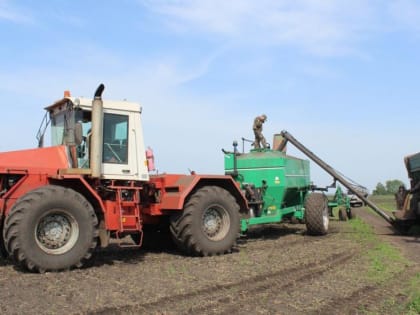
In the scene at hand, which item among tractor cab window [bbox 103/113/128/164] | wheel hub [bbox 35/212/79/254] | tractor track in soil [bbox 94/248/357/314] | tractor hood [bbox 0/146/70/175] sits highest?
tractor cab window [bbox 103/113/128/164]

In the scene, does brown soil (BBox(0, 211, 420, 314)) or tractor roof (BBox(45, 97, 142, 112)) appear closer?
brown soil (BBox(0, 211, 420, 314))

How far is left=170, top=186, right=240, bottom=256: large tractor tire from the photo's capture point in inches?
367

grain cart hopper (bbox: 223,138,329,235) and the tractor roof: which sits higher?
the tractor roof

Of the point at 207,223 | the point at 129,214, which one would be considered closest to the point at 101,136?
the point at 129,214

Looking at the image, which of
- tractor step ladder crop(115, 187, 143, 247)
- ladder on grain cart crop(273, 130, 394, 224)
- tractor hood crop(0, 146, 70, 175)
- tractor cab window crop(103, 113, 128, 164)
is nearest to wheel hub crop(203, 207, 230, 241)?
tractor step ladder crop(115, 187, 143, 247)

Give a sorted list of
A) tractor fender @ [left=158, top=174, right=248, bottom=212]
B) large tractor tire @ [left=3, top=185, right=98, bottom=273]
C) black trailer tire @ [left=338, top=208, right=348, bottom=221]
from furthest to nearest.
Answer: black trailer tire @ [left=338, top=208, right=348, bottom=221]
tractor fender @ [left=158, top=174, right=248, bottom=212]
large tractor tire @ [left=3, top=185, right=98, bottom=273]

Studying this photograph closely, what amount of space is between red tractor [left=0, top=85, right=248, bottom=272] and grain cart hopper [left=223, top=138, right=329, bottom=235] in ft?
6.55

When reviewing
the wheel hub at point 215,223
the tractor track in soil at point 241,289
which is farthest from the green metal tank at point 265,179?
the tractor track in soil at point 241,289

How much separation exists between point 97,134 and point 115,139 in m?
0.50

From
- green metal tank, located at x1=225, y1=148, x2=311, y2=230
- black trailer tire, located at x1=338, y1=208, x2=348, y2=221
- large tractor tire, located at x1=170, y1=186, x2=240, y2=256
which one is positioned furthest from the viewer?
black trailer tire, located at x1=338, y1=208, x2=348, y2=221

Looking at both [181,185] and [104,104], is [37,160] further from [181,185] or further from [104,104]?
[181,185]

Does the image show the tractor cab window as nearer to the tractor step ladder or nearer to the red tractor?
the red tractor

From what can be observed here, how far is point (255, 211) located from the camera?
12242 mm

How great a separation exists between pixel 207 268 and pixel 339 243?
433 centimetres
